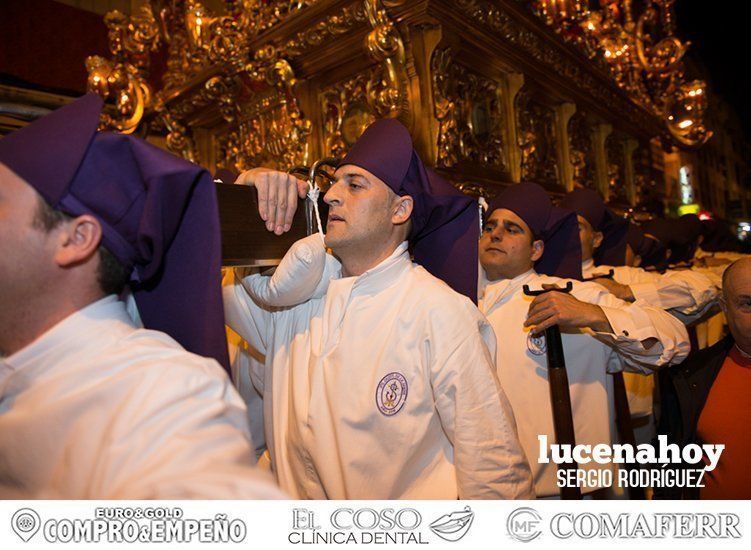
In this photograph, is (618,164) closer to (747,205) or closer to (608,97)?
(608,97)

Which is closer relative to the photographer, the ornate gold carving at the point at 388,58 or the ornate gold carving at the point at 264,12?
the ornate gold carving at the point at 388,58

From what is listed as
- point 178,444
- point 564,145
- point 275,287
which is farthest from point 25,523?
point 564,145

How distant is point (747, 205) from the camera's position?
11766 mm

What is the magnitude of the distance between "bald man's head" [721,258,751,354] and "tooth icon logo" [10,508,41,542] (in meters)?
2.52

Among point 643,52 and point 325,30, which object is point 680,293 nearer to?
point 325,30

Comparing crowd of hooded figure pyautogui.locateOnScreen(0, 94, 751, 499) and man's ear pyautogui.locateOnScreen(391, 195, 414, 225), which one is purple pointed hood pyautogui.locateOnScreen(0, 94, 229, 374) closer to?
crowd of hooded figure pyautogui.locateOnScreen(0, 94, 751, 499)

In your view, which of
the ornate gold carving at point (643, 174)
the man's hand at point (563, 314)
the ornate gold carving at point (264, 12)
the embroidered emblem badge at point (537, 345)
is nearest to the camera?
the man's hand at point (563, 314)

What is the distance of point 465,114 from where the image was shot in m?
3.63

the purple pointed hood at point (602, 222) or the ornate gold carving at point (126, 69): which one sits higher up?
the ornate gold carving at point (126, 69)

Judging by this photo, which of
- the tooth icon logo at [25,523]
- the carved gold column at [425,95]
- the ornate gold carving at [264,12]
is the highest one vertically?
the ornate gold carving at [264,12]

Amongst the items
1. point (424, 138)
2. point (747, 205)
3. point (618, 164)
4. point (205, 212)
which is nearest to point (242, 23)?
point (424, 138)

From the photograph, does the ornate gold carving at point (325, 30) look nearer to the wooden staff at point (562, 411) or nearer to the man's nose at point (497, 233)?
the man's nose at point (497, 233)

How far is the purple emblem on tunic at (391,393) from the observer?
1.87m

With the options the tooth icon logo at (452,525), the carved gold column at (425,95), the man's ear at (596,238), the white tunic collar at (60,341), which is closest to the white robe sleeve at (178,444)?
the white tunic collar at (60,341)
